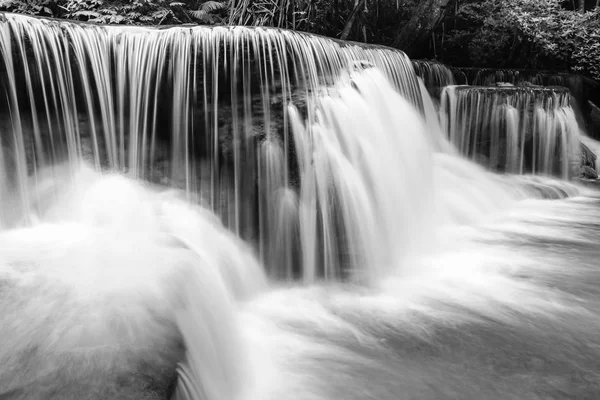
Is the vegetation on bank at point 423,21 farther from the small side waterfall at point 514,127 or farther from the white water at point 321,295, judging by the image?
the white water at point 321,295

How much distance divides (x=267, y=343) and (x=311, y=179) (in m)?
2.01

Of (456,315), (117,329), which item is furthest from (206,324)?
(456,315)

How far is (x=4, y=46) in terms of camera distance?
14.1 ft

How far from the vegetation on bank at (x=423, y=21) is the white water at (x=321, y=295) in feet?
14.2

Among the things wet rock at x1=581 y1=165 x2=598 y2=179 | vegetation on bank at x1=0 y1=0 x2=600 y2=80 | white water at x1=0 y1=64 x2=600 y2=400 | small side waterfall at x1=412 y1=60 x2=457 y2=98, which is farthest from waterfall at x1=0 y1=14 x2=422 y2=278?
wet rock at x1=581 y1=165 x2=598 y2=179

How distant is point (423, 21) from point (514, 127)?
3395mm

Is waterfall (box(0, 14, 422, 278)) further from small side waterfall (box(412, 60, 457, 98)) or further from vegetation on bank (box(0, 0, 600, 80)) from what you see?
small side waterfall (box(412, 60, 457, 98))

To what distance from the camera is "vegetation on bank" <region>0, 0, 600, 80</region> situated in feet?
31.6

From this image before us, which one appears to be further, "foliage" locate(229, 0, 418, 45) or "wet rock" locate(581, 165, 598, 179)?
"wet rock" locate(581, 165, 598, 179)

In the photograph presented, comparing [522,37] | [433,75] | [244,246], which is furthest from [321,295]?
[522,37]

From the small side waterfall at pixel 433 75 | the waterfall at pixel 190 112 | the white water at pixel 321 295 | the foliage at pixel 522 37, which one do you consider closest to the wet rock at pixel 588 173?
the small side waterfall at pixel 433 75

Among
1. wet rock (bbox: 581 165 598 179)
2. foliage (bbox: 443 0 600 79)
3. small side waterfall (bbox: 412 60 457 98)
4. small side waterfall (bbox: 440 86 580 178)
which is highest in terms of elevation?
foliage (bbox: 443 0 600 79)

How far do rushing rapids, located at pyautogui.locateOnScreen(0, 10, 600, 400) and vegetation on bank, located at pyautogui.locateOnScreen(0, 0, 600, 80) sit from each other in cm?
402

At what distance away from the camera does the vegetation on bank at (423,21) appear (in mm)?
9641
